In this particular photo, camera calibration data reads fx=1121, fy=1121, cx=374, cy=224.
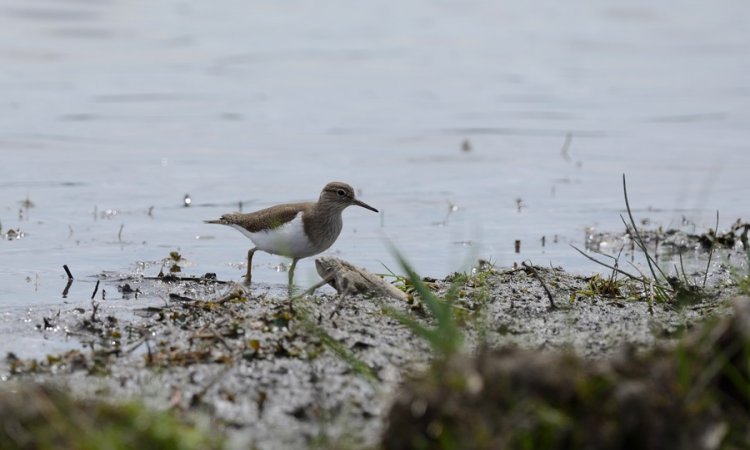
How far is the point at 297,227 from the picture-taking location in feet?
27.8

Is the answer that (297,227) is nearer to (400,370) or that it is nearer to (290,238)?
(290,238)

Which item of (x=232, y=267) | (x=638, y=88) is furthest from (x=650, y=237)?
(x=638, y=88)

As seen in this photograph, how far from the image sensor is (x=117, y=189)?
39.9ft

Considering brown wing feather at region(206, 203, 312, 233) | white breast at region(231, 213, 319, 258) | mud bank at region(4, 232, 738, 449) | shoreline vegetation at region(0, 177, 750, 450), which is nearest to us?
shoreline vegetation at region(0, 177, 750, 450)

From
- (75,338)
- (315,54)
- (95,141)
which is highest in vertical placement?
(315,54)

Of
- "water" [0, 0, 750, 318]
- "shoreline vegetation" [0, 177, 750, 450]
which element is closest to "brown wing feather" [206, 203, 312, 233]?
"water" [0, 0, 750, 318]

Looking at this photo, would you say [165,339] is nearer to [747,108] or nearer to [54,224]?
[54,224]

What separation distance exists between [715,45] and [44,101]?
42.5ft

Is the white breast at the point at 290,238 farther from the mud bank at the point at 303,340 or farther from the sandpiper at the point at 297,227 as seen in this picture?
the mud bank at the point at 303,340

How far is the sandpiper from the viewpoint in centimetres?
845

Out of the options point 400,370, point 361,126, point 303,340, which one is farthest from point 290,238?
point 361,126

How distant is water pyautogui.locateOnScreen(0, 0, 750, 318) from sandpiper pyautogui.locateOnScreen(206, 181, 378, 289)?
11.7 inches

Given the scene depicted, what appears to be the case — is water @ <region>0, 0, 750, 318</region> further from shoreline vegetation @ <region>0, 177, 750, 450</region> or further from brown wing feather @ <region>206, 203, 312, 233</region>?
shoreline vegetation @ <region>0, 177, 750, 450</region>

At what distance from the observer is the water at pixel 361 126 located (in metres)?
10.2
